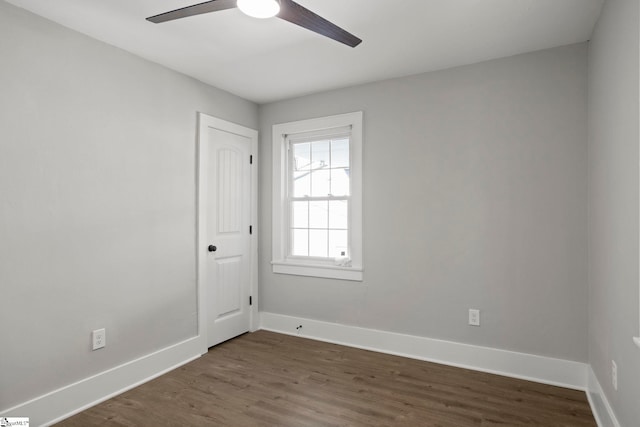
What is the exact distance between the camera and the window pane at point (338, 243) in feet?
12.6

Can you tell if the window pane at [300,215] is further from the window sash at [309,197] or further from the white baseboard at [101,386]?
the white baseboard at [101,386]

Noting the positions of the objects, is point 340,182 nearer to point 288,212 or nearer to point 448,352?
point 288,212

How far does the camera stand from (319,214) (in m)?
4.00

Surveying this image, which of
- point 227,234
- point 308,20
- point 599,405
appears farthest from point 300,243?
point 599,405

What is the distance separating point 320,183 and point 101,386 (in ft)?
8.45

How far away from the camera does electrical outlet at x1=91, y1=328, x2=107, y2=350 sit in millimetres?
2617

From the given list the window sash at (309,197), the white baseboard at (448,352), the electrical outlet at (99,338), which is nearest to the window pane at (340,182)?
the window sash at (309,197)

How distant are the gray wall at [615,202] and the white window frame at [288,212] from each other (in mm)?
1850

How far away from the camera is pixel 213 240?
367cm

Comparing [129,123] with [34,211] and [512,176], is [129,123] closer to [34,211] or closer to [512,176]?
[34,211]

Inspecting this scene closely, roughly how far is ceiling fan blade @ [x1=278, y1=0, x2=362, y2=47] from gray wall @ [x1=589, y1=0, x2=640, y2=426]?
1.34 m

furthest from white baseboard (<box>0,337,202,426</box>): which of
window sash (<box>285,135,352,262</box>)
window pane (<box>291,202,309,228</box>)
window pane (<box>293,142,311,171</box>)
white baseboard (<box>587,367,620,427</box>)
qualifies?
white baseboard (<box>587,367,620,427</box>)

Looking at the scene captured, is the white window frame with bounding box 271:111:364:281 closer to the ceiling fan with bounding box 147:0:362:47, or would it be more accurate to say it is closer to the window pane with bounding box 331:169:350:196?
the window pane with bounding box 331:169:350:196

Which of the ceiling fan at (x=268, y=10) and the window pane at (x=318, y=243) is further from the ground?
the ceiling fan at (x=268, y=10)
